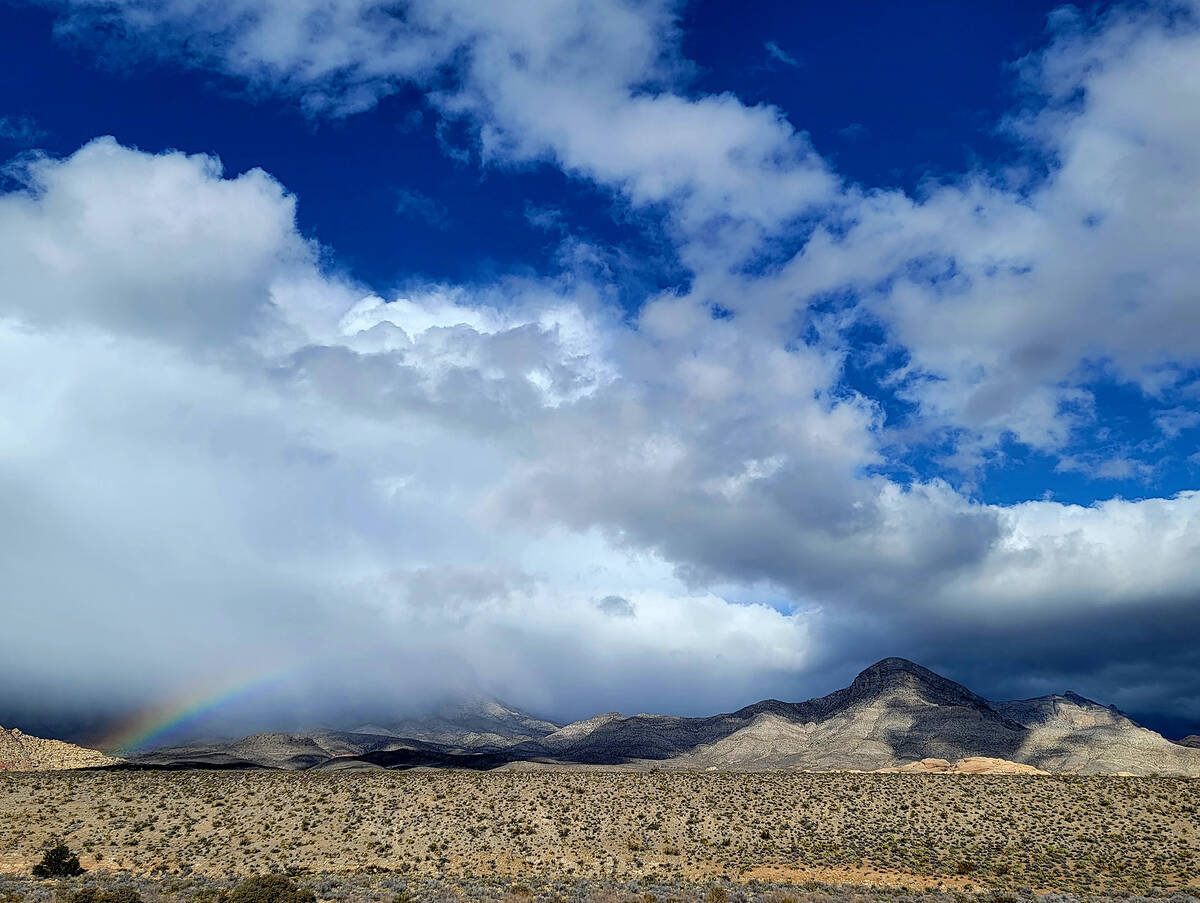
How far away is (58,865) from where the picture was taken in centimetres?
6431

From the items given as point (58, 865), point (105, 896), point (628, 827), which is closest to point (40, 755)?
point (58, 865)

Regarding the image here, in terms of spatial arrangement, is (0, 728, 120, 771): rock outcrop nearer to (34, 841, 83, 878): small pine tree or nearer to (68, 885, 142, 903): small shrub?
(34, 841, 83, 878): small pine tree

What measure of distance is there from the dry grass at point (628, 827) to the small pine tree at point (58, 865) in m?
2.90

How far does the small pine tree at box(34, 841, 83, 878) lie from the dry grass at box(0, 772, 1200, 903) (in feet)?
9.52

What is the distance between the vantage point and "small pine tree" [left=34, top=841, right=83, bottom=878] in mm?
63656

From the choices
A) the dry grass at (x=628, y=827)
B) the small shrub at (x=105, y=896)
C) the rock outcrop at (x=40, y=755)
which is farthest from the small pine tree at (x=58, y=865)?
the rock outcrop at (x=40, y=755)

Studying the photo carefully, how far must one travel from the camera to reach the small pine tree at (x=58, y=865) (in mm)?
63656

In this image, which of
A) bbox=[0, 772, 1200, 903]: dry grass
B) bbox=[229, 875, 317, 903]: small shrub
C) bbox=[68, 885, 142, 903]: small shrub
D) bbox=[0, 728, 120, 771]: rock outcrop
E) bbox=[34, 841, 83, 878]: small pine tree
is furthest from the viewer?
bbox=[0, 728, 120, 771]: rock outcrop

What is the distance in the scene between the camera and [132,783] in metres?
89.9

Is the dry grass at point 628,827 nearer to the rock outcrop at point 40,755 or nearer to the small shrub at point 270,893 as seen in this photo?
the small shrub at point 270,893

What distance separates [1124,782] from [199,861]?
95.6 m

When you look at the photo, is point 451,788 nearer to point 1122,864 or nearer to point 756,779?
point 756,779

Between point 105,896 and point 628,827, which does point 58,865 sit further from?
point 628,827

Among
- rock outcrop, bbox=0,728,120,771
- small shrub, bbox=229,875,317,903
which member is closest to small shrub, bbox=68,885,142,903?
small shrub, bbox=229,875,317,903
